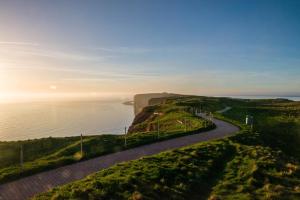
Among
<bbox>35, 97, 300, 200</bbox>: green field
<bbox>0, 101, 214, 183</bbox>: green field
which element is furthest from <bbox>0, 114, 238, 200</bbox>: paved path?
<bbox>35, 97, 300, 200</bbox>: green field

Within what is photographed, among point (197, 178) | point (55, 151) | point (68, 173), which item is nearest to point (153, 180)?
point (197, 178)

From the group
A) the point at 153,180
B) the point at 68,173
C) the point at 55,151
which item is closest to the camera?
the point at 153,180

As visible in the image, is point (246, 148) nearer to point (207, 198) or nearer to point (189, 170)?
point (189, 170)

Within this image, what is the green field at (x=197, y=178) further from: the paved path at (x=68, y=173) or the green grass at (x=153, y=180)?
the paved path at (x=68, y=173)

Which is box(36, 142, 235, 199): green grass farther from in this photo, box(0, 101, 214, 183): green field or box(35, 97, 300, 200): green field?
box(0, 101, 214, 183): green field

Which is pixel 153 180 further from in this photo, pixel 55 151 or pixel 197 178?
pixel 55 151

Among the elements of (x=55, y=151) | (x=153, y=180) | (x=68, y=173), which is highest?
(x=153, y=180)

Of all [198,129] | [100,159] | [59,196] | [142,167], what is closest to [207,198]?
[142,167]

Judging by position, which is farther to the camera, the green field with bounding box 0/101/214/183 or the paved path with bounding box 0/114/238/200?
the green field with bounding box 0/101/214/183

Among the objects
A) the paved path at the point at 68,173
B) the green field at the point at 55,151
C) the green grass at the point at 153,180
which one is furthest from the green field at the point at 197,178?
the green field at the point at 55,151

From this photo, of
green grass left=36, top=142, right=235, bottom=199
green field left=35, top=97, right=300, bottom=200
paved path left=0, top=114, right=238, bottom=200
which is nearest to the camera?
green grass left=36, top=142, right=235, bottom=199

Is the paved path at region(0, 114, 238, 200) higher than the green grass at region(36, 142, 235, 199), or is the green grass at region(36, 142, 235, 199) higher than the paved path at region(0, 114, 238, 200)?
the green grass at region(36, 142, 235, 199)

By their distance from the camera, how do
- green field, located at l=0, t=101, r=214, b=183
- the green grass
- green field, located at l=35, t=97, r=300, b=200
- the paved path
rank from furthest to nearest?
1. green field, located at l=0, t=101, r=214, b=183
2. the paved path
3. green field, located at l=35, t=97, r=300, b=200
4. the green grass
